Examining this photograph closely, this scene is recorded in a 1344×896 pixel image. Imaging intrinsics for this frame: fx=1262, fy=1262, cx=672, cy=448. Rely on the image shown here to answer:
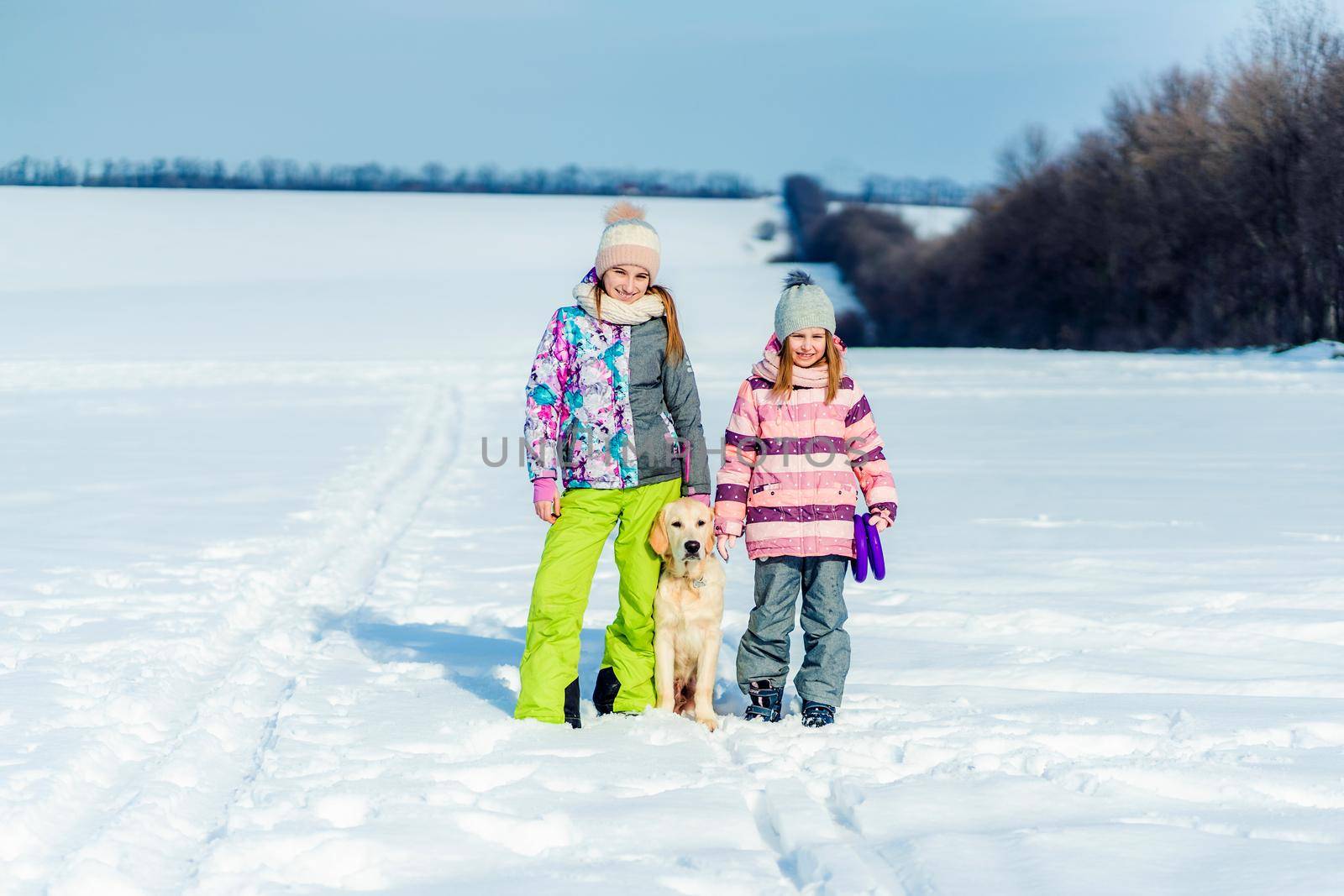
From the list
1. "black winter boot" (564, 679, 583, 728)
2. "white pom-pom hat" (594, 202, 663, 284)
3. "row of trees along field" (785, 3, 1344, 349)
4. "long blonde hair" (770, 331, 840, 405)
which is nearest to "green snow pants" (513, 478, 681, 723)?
"black winter boot" (564, 679, 583, 728)

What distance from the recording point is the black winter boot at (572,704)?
4.46 m

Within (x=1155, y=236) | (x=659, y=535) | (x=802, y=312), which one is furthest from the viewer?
(x=1155, y=236)

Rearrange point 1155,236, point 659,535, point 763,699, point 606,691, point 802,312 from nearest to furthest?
point 802,312 < point 659,535 < point 763,699 < point 606,691 < point 1155,236

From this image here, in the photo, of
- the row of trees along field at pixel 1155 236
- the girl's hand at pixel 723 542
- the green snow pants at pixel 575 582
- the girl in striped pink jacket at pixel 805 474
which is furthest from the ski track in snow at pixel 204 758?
the row of trees along field at pixel 1155 236

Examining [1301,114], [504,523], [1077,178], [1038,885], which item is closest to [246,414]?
A: [504,523]

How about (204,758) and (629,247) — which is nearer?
(204,758)

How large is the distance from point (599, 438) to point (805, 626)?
3.34 ft

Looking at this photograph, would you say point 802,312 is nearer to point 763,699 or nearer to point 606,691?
point 763,699

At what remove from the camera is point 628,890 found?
2.99m

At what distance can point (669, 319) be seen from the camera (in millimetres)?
4473

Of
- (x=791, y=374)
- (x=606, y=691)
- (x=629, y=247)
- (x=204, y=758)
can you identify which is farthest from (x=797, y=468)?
(x=204, y=758)

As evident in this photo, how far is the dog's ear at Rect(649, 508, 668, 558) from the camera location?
442cm

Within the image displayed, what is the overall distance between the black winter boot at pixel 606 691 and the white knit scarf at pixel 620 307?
1.30 m

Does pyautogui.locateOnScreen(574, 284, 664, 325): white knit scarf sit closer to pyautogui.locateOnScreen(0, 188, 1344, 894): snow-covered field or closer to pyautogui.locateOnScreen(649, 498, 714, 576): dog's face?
pyautogui.locateOnScreen(649, 498, 714, 576): dog's face
